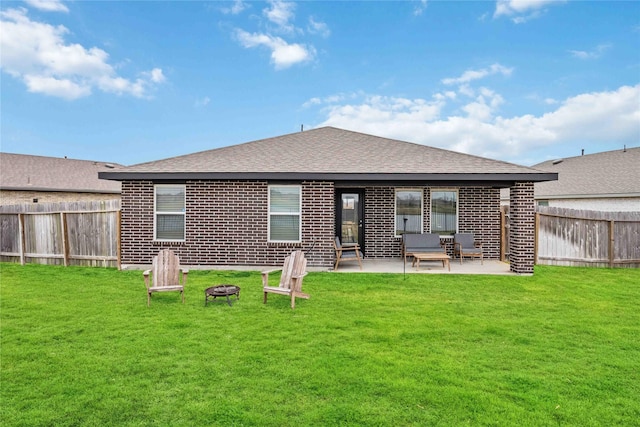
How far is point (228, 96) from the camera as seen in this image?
68.1 feet

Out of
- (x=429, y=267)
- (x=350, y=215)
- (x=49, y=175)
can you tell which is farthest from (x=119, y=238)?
(x=49, y=175)

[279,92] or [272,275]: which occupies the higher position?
[279,92]

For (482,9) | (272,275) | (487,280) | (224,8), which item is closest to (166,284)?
(272,275)

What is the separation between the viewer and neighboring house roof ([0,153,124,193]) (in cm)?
2052

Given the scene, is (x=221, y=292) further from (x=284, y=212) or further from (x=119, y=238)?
(x=119, y=238)

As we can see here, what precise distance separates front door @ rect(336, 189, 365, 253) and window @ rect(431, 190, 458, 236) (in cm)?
250

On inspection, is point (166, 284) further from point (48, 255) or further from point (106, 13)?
point (106, 13)

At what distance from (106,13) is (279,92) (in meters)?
8.57

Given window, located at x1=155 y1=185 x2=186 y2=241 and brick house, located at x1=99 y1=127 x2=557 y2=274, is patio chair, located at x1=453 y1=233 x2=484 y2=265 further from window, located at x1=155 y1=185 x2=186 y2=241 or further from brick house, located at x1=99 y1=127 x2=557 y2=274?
window, located at x1=155 y1=185 x2=186 y2=241

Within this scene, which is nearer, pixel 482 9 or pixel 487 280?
pixel 487 280

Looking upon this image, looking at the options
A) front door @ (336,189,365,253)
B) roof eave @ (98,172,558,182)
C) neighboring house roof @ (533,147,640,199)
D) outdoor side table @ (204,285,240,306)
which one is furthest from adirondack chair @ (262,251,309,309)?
neighboring house roof @ (533,147,640,199)

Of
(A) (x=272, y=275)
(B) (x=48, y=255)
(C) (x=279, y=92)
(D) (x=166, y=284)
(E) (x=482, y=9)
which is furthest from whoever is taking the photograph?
(C) (x=279, y=92)

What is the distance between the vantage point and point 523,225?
398 inches

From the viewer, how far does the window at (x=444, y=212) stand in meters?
13.0
